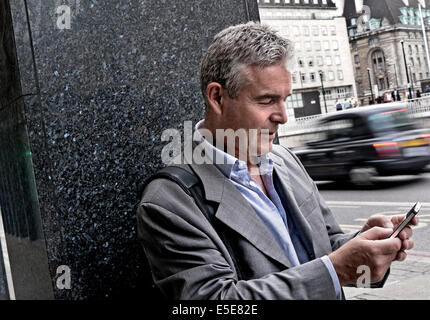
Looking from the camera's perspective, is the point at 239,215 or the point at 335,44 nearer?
the point at 239,215

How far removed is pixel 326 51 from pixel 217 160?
265 ft

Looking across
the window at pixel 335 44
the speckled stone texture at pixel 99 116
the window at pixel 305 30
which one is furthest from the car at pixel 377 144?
the window at pixel 335 44

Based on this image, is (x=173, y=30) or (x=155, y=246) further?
(x=173, y=30)

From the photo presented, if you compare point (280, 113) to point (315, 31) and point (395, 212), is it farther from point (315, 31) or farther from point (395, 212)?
point (315, 31)

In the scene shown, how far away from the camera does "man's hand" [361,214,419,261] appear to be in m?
1.17

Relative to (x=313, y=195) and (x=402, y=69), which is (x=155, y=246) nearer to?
(x=313, y=195)

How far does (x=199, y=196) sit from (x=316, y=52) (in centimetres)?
7997

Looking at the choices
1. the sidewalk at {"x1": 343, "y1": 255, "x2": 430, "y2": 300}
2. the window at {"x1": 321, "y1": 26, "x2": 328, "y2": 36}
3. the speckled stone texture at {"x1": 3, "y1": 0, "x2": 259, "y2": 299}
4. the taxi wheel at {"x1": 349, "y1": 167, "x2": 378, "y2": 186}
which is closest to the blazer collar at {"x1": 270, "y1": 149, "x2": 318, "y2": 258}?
the speckled stone texture at {"x1": 3, "y1": 0, "x2": 259, "y2": 299}

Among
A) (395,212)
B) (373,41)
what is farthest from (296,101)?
(395,212)

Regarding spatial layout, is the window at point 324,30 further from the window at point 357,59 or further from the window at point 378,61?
the window at point 357,59

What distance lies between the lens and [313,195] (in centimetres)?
151

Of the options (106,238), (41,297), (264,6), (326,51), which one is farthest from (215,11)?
(326,51)

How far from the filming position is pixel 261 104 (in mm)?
1317

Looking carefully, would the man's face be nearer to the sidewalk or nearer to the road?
the sidewalk
